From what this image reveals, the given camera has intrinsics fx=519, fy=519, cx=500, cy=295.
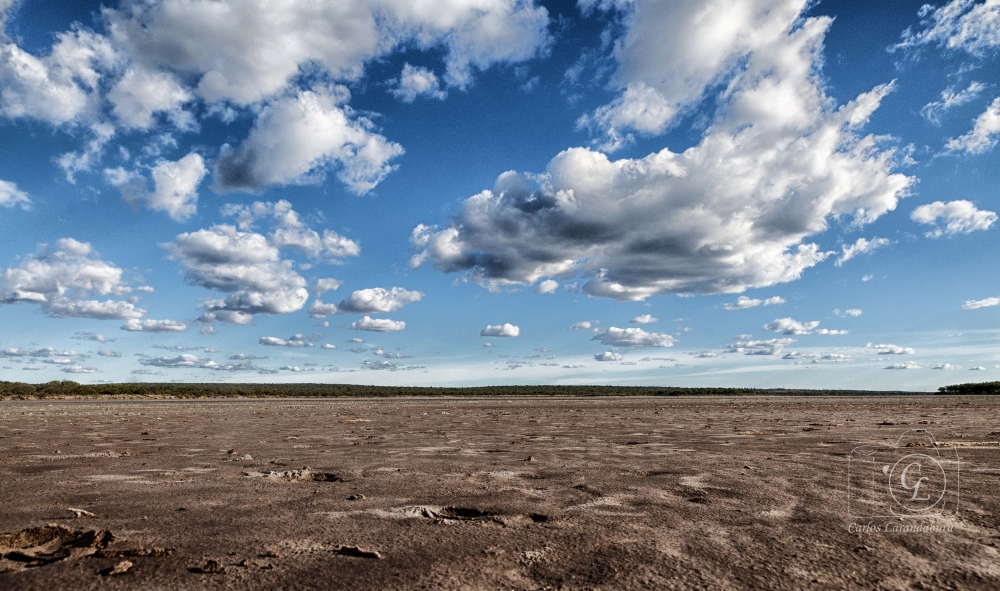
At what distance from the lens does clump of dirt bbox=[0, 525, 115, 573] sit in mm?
3332

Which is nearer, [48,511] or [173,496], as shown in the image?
Result: [48,511]

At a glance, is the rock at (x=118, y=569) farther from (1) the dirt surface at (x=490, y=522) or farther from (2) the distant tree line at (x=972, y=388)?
(2) the distant tree line at (x=972, y=388)

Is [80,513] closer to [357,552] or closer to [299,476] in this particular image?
[299,476]

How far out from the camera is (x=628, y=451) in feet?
27.9

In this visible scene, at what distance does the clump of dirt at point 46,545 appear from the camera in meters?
3.33

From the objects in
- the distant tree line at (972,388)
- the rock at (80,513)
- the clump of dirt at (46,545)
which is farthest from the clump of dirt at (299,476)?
the distant tree line at (972,388)

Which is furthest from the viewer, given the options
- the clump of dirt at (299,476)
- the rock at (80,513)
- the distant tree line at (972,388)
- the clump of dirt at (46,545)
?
the distant tree line at (972,388)

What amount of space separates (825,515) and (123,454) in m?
9.68

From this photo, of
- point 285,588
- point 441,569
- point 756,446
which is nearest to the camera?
point 285,588

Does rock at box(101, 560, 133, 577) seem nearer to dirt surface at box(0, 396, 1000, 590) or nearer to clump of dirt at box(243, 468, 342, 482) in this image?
dirt surface at box(0, 396, 1000, 590)

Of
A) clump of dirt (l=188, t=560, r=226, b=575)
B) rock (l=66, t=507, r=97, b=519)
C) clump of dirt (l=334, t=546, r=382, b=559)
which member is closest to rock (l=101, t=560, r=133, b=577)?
clump of dirt (l=188, t=560, r=226, b=575)

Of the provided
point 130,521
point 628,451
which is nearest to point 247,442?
point 130,521

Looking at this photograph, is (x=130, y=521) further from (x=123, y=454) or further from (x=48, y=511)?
(x=123, y=454)

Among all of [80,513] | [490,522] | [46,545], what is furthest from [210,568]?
[80,513]
